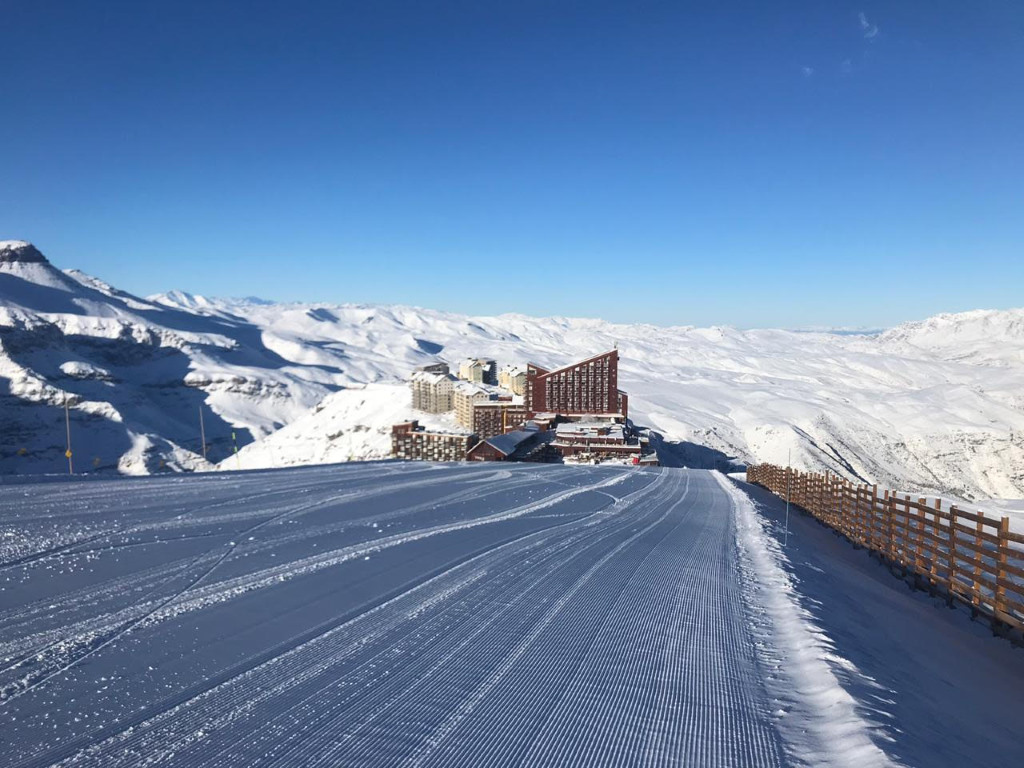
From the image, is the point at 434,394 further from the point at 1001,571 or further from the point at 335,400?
the point at 1001,571

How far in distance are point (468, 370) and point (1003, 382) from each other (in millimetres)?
107029

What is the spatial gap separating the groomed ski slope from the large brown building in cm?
3742

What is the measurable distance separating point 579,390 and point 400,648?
42.5m

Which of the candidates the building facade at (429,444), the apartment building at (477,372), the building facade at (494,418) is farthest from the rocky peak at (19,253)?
the building facade at (429,444)

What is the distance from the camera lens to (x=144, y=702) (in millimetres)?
3436

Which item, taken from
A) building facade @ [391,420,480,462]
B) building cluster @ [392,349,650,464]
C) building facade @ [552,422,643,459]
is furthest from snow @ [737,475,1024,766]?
building facade @ [391,420,480,462]

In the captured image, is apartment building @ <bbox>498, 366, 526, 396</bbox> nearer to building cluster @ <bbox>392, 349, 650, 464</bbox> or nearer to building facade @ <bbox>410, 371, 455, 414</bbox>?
building cluster @ <bbox>392, 349, 650, 464</bbox>

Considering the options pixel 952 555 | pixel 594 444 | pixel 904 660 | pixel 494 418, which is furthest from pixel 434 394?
pixel 904 660

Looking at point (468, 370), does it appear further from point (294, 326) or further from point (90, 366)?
point (294, 326)

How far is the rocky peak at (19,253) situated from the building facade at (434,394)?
500 ft

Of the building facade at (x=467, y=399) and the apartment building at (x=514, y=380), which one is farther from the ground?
the apartment building at (x=514, y=380)

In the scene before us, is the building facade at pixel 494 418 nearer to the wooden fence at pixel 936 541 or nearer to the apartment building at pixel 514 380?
the apartment building at pixel 514 380

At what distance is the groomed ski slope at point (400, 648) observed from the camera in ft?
10.1

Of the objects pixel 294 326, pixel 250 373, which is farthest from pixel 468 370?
pixel 294 326
